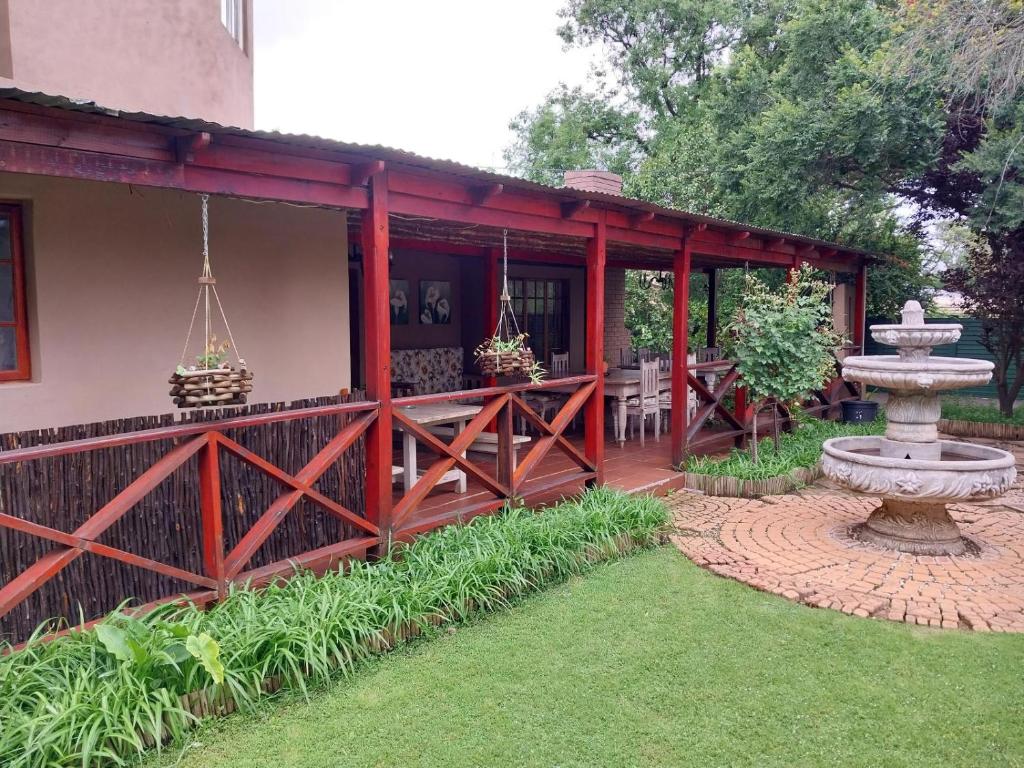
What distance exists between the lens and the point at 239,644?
369 centimetres

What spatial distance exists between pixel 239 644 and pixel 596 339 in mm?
4260

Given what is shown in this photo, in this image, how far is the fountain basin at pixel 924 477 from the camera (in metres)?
5.62

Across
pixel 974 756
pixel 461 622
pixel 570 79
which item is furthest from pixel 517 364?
pixel 570 79

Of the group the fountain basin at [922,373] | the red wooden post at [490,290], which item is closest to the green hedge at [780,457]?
the fountain basin at [922,373]

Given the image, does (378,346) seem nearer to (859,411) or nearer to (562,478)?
(562,478)

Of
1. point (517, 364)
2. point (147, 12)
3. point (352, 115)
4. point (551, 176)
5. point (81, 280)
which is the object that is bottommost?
point (517, 364)

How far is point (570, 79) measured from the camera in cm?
2647

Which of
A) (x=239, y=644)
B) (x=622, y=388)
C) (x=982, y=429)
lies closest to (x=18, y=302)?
(x=239, y=644)

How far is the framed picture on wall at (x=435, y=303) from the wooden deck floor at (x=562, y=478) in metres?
2.45

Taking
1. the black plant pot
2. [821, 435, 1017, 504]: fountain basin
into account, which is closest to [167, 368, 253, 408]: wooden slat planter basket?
[821, 435, 1017, 504]: fountain basin

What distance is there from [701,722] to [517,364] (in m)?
3.15

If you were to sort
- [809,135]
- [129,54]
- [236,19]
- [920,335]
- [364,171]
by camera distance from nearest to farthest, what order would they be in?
[364,171] → [920,335] → [129,54] → [236,19] → [809,135]

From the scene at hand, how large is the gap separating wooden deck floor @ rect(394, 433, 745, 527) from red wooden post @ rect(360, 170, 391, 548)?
0.40 meters

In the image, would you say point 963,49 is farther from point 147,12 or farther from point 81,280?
point 81,280
